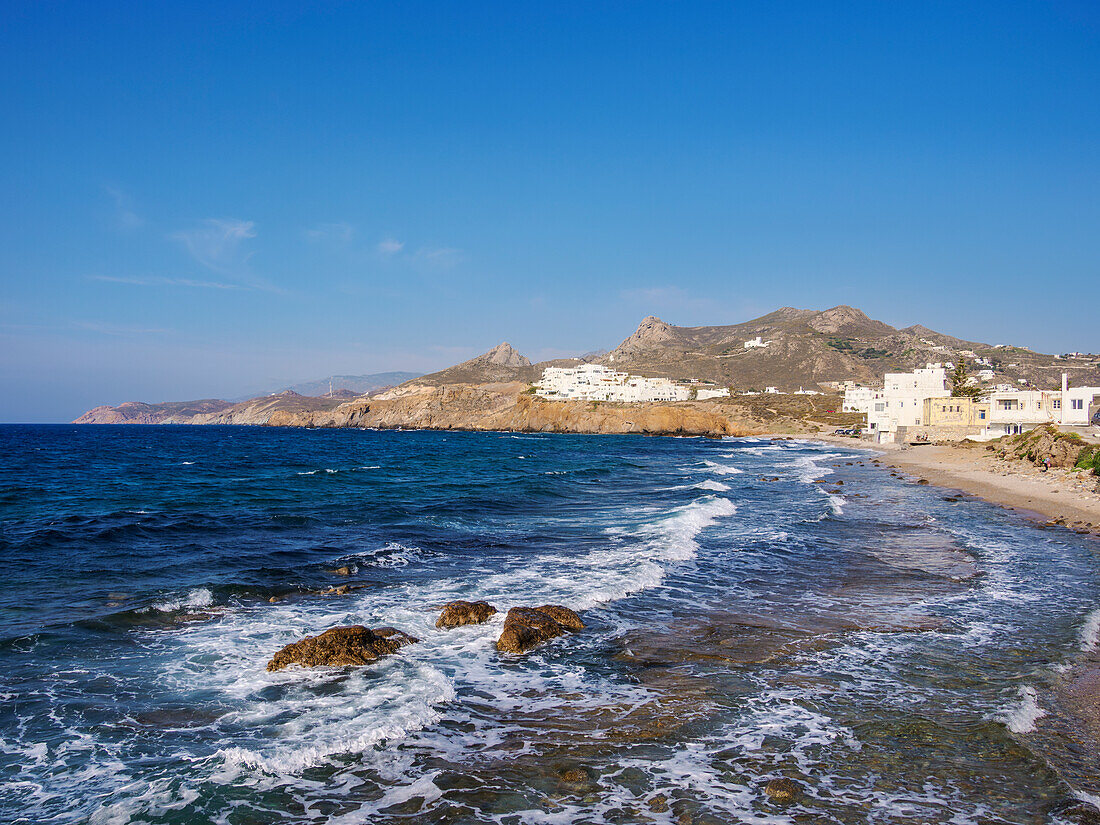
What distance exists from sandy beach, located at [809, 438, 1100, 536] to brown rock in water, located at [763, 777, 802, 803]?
903 inches

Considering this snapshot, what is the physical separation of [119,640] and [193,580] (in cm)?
455

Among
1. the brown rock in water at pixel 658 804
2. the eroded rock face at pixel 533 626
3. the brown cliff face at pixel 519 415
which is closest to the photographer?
the brown rock in water at pixel 658 804

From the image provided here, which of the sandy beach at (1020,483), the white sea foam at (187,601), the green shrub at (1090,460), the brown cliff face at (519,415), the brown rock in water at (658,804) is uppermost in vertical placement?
the brown cliff face at (519,415)

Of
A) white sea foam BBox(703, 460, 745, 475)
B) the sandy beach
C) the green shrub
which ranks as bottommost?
white sea foam BBox(703, 460, 745, 475)

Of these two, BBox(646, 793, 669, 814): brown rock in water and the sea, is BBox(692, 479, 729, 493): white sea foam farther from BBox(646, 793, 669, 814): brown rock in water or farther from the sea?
BBox(646, 793, 669, 814): brown rock in water

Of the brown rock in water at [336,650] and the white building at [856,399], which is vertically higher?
the white building at [856,399]

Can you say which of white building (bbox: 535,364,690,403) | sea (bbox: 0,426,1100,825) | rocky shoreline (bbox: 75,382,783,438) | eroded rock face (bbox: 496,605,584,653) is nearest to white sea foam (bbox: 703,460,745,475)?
sea (bbox: 0,426,1100,825)

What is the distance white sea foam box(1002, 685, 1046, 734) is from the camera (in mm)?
8242

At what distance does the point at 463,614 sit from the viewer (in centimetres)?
1312

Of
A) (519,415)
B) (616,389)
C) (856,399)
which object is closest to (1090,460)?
(856,399)

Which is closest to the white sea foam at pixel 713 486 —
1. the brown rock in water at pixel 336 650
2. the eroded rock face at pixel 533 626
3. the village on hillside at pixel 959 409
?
the eroded rock face at pixel 533 626

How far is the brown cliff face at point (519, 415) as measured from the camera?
12697 centimetres

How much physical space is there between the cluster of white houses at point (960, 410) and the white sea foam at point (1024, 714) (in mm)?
65561

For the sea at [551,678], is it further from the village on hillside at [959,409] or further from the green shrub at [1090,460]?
the village on hillside at [959,409]
